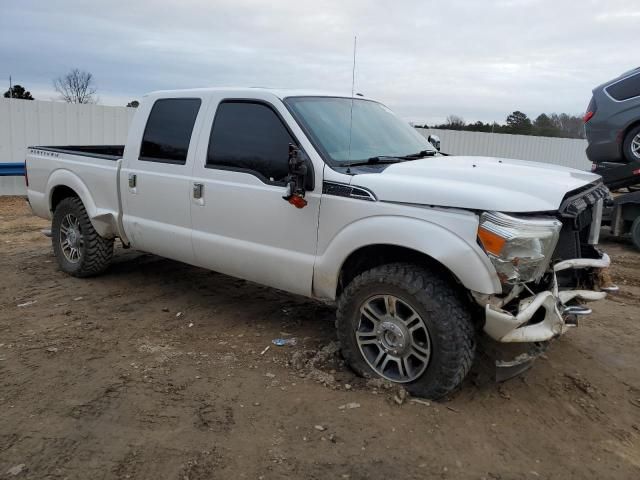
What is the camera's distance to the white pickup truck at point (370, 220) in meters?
3.35

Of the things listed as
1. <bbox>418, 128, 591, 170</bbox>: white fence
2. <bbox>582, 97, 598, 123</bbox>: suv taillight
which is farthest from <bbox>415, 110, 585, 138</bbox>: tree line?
<bbox>582, 97, 598, 123</bbox>: suv taillight

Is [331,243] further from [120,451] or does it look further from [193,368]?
[120,451]

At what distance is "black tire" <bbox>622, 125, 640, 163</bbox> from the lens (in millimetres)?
9383

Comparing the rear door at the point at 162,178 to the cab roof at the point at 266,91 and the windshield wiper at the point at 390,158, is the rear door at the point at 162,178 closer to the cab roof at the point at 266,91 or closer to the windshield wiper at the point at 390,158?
the cab roof at the point at 266,91

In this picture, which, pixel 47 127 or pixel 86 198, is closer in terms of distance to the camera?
pixel 86 198

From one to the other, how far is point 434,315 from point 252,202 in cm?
169

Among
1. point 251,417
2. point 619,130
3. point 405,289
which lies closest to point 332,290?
point 405,289

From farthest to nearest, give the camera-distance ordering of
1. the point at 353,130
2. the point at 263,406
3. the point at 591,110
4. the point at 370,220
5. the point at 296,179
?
the point at 591,110 → the point at 353,130 → the point at 296,179 → the point at 370,220 → the point at 263,406

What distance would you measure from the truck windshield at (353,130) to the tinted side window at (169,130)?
1132mm

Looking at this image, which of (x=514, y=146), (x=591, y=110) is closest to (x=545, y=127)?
(x=514, y=146)

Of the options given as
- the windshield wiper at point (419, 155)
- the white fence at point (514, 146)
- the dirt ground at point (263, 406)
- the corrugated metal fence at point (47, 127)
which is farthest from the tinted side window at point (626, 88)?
the corrugated metal fence at point (47, 127)

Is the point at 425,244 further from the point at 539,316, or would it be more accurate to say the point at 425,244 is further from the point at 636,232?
the point at 636,232

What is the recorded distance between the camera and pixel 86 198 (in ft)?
19.6

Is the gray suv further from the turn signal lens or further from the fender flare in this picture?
the fender flare
